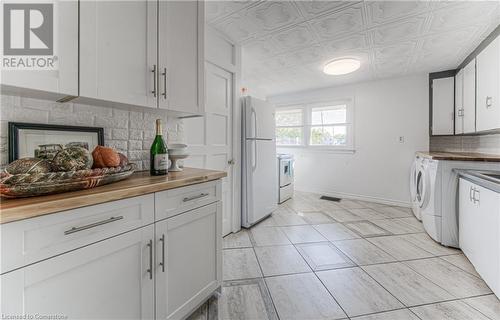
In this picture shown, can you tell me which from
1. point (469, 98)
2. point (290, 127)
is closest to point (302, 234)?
point (469, 98)

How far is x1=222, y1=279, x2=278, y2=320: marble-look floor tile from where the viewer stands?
138 centimetres

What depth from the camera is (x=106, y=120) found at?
137 centimetres

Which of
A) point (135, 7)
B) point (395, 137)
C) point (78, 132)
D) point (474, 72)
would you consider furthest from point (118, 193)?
point (395, 137)

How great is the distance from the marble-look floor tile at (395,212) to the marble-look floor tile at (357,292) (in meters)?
1.92

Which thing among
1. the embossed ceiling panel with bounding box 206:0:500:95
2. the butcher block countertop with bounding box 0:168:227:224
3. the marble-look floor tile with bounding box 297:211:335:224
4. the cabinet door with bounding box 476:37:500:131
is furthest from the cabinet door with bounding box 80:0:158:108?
the cabinet door with bounding box 476:37:500:131

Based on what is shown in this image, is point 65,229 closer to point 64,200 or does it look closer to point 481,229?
point 64,200

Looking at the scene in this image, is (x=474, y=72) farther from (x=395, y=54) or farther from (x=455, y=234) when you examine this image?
(x=455, y=234)

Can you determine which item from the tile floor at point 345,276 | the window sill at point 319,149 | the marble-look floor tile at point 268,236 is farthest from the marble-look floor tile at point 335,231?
the window sill at point 319,149

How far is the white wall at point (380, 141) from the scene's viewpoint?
3654 mm

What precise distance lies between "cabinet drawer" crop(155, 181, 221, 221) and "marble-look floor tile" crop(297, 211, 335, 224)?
82.0 inches

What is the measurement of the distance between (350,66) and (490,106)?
1.49 meters

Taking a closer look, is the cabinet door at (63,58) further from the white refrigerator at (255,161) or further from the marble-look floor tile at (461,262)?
the marble-look floor tile at (461,262)

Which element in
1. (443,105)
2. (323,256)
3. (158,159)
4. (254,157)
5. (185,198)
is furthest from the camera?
(443,105)

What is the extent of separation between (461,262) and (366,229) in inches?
35.9
